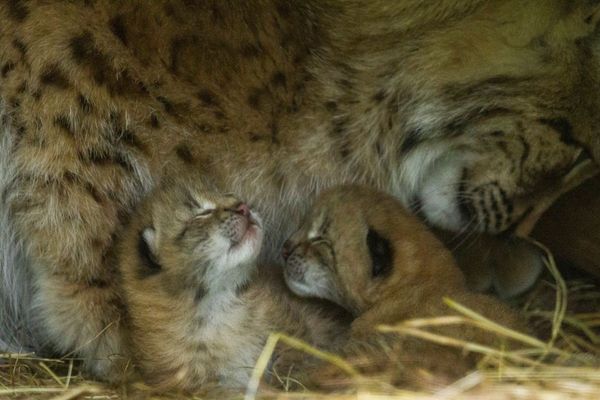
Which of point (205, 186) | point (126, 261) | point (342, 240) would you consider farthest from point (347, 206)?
point (126, 261)

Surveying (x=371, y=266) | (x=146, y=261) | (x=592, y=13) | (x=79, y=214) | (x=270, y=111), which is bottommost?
(x=371, y=266)

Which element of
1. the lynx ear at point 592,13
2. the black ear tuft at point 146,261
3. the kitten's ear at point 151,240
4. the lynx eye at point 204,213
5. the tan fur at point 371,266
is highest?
the lynx ear at point 592,13

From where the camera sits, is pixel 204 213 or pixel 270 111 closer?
pixel 204 213

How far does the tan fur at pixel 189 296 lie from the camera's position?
3199 mm

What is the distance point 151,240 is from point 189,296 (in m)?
0.20

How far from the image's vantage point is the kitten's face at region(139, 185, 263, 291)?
3178mm

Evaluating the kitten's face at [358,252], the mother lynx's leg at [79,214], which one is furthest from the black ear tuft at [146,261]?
the kitten's face at [358,252]

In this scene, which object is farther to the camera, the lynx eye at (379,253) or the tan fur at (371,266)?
the lynx eye at (379,253)

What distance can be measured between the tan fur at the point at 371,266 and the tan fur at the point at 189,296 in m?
0.19

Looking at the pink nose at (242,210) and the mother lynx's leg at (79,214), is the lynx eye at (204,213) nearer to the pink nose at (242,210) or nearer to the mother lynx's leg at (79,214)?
the pink nose at (242,210)

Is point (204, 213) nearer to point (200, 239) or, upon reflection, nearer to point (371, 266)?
point (200, 239)

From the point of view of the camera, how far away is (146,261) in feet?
10.6

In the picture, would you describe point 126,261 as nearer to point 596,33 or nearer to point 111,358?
point 111,358

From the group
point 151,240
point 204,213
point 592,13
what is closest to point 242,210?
point 204,213
